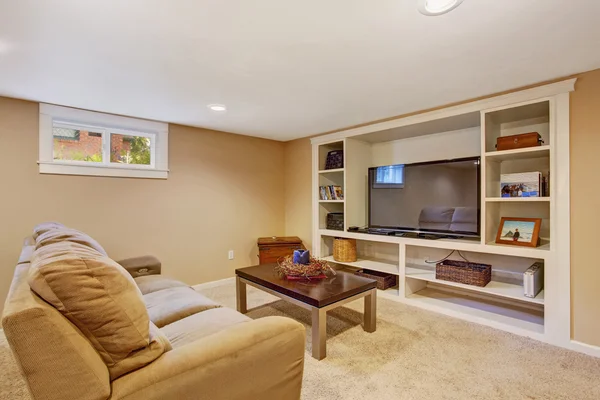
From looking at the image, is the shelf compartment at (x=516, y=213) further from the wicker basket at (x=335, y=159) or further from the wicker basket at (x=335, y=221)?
the wicker basket at (x=335, y=159)

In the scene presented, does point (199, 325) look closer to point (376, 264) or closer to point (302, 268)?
point (302, 268)

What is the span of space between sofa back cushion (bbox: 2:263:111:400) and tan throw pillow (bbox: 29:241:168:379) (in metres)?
0.03

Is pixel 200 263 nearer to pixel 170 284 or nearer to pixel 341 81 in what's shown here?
pixel 170 284

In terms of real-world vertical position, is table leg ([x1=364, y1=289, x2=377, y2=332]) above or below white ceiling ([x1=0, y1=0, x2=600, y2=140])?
below

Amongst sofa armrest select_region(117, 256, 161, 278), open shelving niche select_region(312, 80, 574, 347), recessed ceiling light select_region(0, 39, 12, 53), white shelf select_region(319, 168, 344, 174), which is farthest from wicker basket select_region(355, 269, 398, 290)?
recessed ceiling light select_region(0, 39, 12, 53)

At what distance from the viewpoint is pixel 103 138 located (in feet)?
10.5

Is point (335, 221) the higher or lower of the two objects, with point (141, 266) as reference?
higher

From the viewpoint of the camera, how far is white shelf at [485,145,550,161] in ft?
7.77

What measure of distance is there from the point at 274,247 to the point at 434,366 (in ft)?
8.00

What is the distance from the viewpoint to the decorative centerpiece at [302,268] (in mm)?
2492

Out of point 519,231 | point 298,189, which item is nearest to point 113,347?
point 519,231

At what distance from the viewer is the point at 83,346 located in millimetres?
875

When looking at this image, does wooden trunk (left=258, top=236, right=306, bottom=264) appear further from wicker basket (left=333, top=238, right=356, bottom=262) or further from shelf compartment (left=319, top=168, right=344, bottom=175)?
shelf compartment (left=319, top=168, right=344, bottom=175)

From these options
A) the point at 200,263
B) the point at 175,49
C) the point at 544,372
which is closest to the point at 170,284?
the point at 200,263
